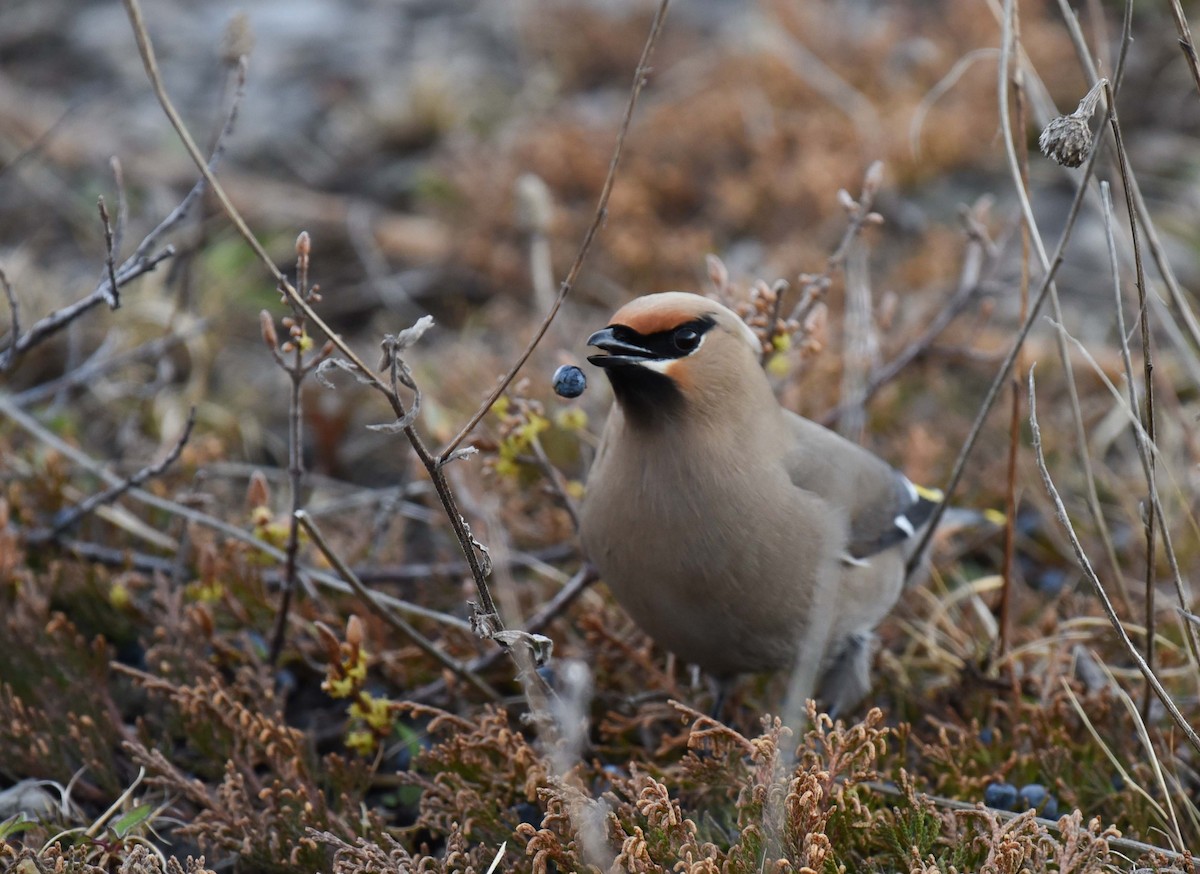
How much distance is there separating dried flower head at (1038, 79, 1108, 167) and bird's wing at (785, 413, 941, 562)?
115 centimetres

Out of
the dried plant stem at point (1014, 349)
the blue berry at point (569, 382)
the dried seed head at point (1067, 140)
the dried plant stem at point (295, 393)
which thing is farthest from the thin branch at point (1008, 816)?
the dried plant stem at point (295, 393)

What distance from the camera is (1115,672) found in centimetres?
370

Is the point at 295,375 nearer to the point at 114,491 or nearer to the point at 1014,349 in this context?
the point at 114,491

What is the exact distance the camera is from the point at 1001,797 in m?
3.18

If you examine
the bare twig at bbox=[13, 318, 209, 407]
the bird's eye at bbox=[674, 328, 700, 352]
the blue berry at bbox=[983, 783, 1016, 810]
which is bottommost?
the blue berry at bbox=[983, 783, 1016, 810]

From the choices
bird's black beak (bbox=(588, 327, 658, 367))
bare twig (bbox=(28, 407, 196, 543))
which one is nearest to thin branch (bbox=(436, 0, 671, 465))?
bird's black beak (bbox=(588, 327, 658, 367))

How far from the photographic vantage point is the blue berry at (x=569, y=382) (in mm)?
2838

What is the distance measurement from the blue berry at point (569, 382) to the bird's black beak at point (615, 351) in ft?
0.25

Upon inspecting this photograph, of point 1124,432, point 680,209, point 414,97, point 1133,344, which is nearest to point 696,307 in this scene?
point 1124,432

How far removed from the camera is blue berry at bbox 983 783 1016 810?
318cm

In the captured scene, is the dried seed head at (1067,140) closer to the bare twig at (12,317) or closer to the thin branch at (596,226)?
the thin branch at (596,226)

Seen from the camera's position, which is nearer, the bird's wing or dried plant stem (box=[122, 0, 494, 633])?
dried plant stem (box=[122, 0, 494, 633])

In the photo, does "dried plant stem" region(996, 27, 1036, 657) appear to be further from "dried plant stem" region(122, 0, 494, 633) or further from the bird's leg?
"dried plant stem" region(122, 0, 494, 633)

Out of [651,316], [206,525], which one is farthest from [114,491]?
[651,316]
